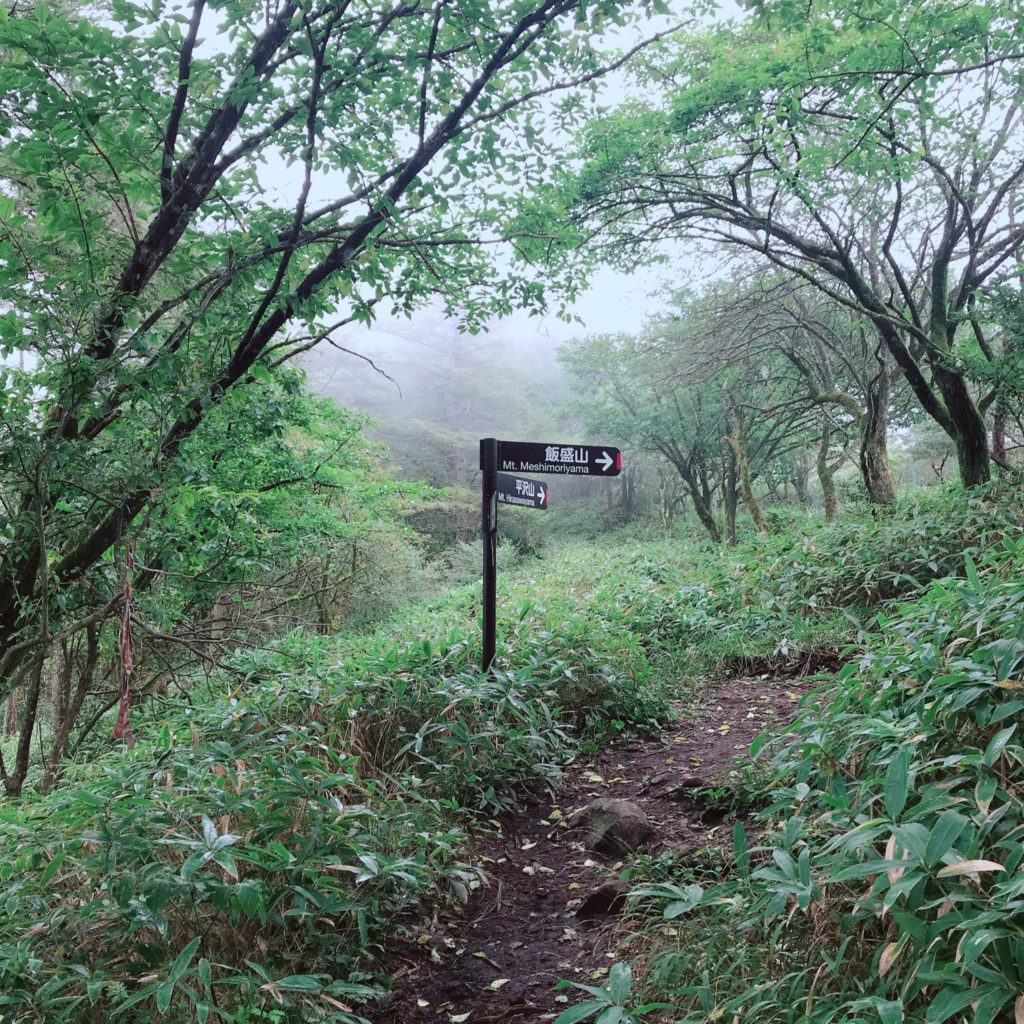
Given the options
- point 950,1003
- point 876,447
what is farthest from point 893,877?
point 876,447

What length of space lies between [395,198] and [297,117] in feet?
1.68

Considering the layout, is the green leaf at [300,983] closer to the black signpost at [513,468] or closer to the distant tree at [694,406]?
the black signpost at [513,468]

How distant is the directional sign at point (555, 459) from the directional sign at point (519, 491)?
0.24 feet

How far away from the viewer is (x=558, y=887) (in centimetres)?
288

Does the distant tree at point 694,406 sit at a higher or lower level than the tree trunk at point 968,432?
higher

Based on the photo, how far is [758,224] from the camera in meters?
7.87

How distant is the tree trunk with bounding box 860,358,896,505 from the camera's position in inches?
397

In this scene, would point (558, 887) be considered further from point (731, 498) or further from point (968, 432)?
point (731, 498)

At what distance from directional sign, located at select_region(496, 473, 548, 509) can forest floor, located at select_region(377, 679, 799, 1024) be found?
5.26ft

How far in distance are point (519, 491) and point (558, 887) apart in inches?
86.8

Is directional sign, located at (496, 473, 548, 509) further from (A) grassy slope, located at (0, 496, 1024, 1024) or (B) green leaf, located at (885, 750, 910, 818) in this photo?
(B) green leaf, located at (885, 750, 910, 818)

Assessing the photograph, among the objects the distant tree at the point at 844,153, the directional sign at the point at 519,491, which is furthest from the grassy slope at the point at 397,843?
the distant tree at the point at 844,153

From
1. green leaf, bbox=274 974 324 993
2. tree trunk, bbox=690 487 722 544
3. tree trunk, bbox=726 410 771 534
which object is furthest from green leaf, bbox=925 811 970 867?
tree trunk, bbox=690 487 722 544

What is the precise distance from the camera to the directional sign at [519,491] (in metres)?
4.25
